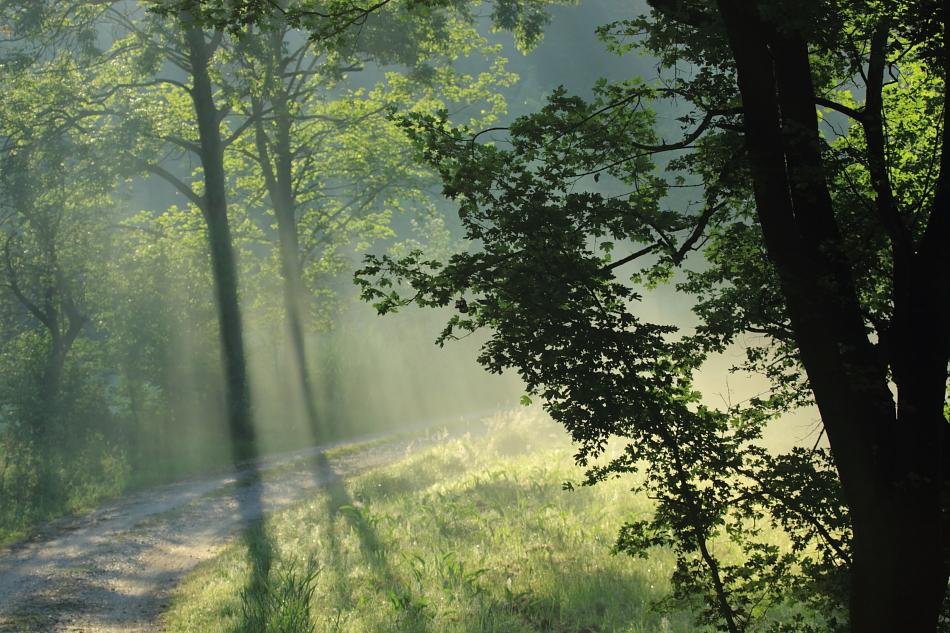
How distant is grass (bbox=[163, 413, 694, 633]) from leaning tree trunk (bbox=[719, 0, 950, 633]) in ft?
6.70

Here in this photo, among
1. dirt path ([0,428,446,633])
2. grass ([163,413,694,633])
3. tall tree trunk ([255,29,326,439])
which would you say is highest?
tall tree trunk ([255,29,326,439])

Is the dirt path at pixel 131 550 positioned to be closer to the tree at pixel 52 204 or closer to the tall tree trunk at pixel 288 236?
the tree at pixel 52 204

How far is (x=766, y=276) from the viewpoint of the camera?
5.98 m

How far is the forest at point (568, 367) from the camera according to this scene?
16.7 feet

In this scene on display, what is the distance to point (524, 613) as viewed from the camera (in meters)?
8.10

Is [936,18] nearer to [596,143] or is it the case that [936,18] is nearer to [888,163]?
[888,163]

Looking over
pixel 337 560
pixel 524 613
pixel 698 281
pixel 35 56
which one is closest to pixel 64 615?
pixel 337 560

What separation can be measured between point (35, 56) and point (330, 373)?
13.4m

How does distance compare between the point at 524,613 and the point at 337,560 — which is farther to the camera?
the point at 337,560

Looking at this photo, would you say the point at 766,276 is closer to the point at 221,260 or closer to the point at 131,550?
the point at 131,550

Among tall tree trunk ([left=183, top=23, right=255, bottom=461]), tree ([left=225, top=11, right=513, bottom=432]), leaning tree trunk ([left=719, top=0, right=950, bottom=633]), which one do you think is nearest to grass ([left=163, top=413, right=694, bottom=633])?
leaning tree trunk ([left=719, top=0, right=950, bottom=633])

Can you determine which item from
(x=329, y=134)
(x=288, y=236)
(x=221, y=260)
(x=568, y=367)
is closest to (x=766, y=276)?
(x=568, y=367)

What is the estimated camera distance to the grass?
7.82 metres

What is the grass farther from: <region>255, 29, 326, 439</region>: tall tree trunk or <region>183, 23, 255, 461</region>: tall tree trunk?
<region>255, 29, 326, 439</region>: tall tree trunk
